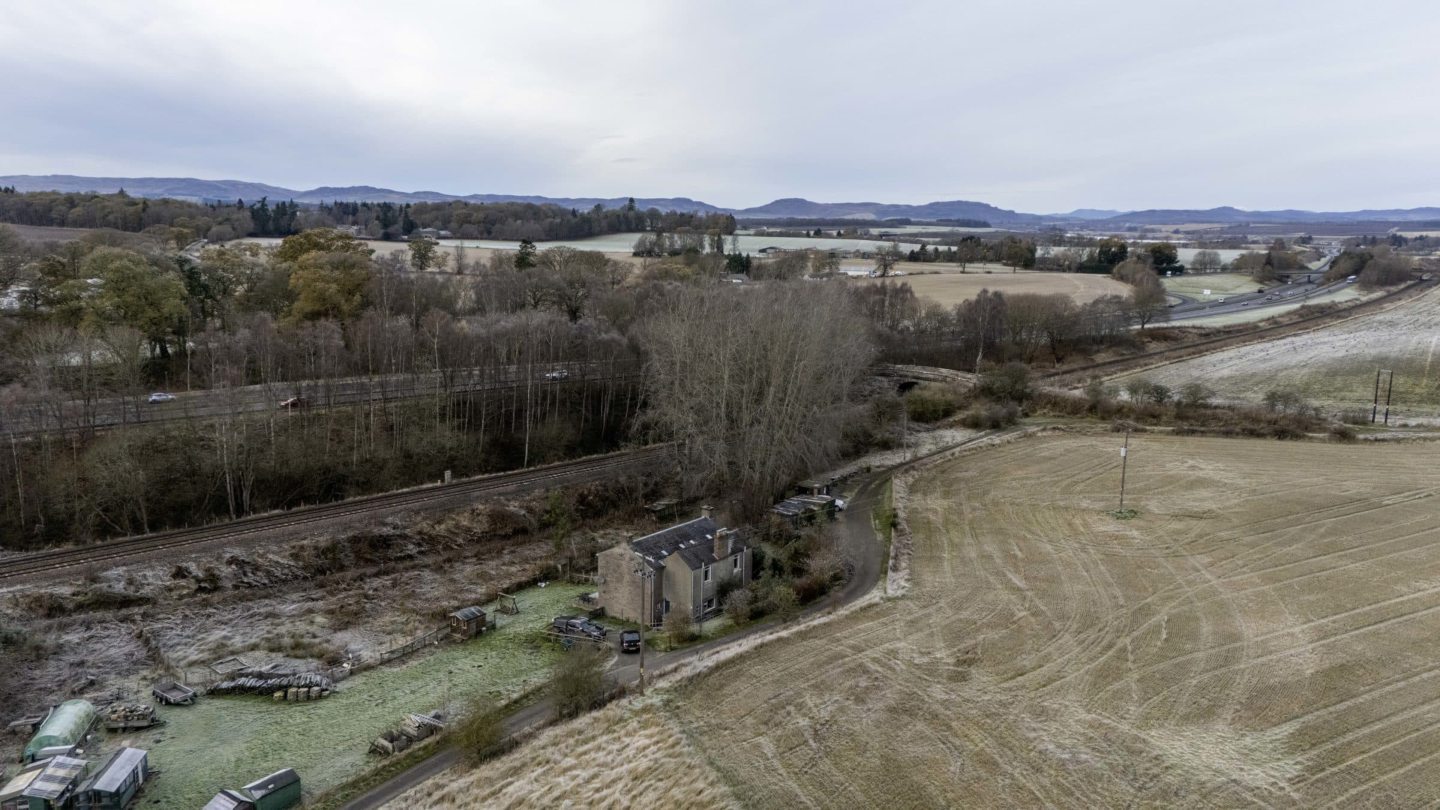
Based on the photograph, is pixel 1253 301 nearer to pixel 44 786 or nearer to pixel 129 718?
pixel 129 718

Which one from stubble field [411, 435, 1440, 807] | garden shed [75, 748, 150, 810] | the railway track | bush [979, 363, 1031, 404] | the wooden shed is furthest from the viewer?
bush [979, 363, 1031, 404]

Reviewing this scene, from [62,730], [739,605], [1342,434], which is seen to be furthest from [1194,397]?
[62,730]

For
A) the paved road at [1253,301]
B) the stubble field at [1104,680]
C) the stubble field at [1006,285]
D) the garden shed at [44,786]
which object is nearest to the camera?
the garden shed at [44,786]

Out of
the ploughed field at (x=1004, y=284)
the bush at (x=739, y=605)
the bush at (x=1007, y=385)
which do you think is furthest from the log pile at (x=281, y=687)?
the ploughed field at (x=1004, y=284)

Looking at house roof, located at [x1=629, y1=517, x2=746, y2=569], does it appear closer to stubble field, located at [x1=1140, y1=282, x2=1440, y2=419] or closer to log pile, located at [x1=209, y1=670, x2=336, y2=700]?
log pile, located at [x1=209, y1=670, x2=336, y2=700]

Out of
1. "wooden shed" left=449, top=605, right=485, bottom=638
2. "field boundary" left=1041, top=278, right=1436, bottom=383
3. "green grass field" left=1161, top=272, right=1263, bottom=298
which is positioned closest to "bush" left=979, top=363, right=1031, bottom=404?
"field boundary" left=1041, top=278, right=1436, bottom=383

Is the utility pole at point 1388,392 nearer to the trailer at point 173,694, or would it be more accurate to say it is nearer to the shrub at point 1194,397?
the shrub at point 1194,397
